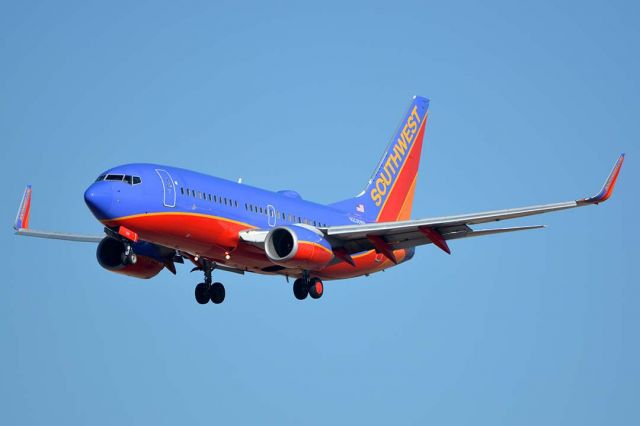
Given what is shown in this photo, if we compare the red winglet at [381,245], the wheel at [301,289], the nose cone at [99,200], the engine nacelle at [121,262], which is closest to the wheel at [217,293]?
the engine nacelle at [121,262]

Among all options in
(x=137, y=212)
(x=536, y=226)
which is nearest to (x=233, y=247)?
(x=137, y=212)

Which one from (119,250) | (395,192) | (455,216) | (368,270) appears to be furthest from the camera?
(395,192)

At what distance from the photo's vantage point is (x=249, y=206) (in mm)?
48438

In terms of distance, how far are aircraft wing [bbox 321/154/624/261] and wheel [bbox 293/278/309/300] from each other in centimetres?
207

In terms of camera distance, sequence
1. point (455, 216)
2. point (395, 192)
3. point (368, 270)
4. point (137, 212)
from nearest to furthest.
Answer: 1. point (137, 212)
2. point (455, 216)
3. point (368, 270)
4. point (395, 192)

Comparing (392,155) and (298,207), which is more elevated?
(392,155)

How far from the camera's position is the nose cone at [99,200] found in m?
42.9

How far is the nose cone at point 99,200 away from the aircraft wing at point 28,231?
1005 cm

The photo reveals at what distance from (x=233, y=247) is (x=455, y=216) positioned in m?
8.72

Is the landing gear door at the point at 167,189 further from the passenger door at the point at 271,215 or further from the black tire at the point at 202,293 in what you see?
the black tire at the point at 202,293

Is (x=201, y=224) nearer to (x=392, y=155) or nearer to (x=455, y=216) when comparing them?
(x=455, y=216)

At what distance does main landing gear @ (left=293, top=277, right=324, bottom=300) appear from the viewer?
5075cm

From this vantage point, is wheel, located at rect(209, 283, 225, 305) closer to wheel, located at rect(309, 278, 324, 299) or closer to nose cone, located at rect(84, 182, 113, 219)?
wheel, located at rect(309, 278, 324, 299)

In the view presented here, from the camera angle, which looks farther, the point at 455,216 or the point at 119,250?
the point at 119,250
